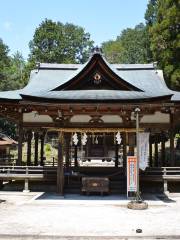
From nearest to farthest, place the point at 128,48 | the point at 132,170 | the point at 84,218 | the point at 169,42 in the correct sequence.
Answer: the point at 84,218 < the point at 132,170 < the point at 169,42 < the point at 128,48

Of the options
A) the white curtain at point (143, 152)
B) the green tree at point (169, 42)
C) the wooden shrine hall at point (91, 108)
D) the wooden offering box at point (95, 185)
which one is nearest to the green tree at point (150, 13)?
the green tree at point (169, 42)

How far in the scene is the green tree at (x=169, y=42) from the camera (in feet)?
107

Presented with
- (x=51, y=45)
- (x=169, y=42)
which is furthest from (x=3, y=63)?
(x=169, y=42)

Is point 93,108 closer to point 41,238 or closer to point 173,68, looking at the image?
point 41,238

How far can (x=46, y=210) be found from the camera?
14773 mm

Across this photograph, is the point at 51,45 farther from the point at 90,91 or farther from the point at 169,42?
the point at 90,91

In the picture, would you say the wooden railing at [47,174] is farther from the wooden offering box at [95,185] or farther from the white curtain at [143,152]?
the wooden offering box at [95,185]

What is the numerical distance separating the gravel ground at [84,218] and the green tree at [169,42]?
16.6m

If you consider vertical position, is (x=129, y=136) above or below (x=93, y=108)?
below

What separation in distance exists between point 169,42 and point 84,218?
24423 mm

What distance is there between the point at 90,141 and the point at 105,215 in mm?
26120

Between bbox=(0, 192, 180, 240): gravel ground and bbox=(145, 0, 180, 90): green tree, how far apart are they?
54.5 feet

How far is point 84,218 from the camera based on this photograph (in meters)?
13.0

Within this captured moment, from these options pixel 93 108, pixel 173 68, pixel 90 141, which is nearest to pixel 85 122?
pixel 93 108
